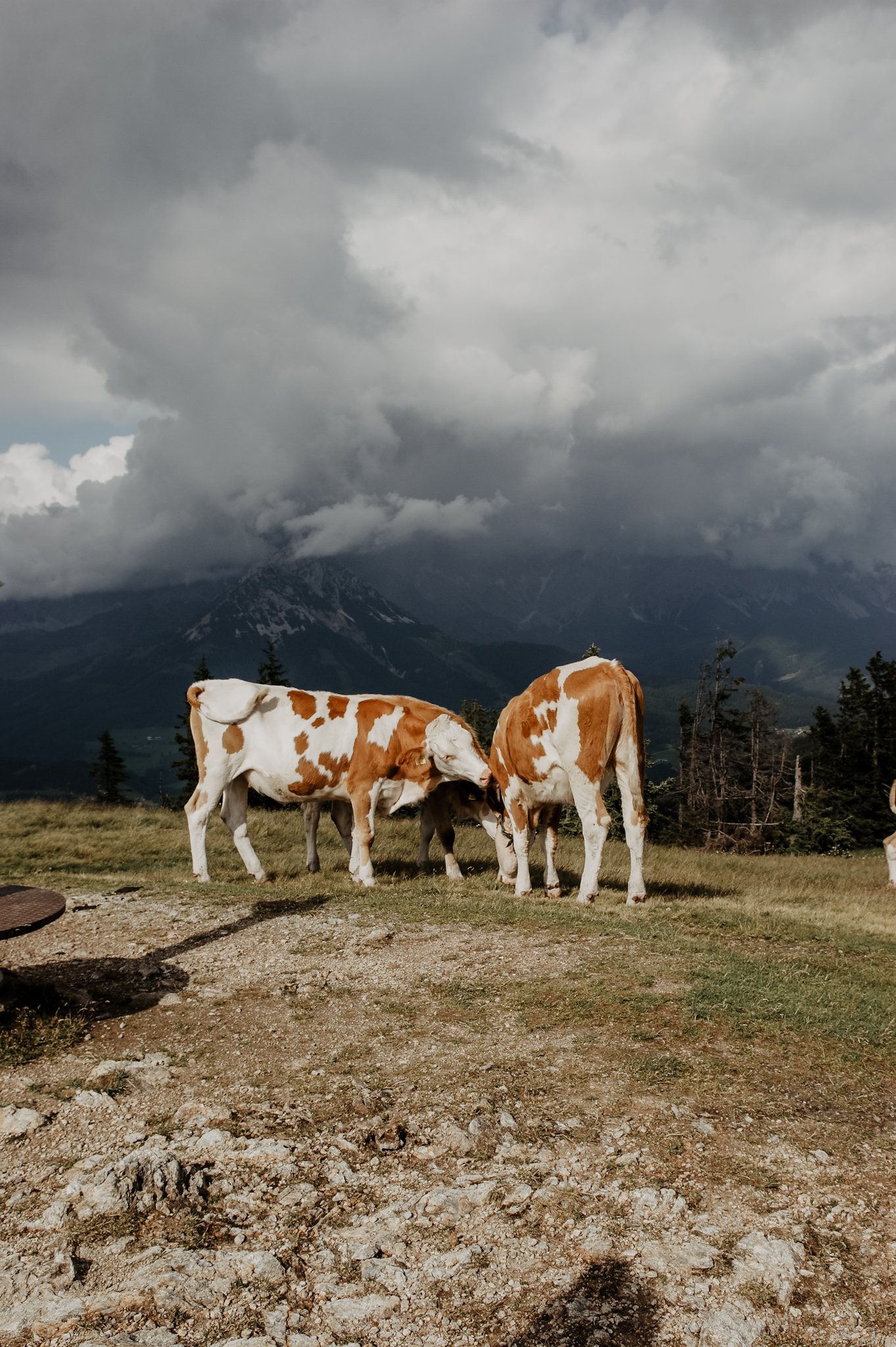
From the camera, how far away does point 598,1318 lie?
3594 millimetres

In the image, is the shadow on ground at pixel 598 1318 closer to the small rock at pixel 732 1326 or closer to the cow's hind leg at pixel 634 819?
the small rock at pixel 732 1326

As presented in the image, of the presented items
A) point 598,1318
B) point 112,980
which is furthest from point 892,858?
point 598,1318

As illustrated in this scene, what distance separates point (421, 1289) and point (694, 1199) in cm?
167

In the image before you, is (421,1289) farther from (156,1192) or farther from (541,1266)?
(156,1192)

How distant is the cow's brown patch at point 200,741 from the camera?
46.8ft

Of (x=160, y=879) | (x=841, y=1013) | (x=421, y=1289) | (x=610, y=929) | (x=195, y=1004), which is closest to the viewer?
Result: (x=421, y=1289)

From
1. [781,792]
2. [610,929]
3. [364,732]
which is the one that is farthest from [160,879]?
[781,792]

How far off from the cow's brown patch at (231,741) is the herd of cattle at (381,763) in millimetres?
14

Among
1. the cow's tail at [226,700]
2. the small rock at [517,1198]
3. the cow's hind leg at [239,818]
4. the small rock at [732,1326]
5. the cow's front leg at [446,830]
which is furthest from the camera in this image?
the cow's front leg at [446,830]

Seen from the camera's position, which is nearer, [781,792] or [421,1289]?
[421,1289]

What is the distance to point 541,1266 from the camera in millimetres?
3977

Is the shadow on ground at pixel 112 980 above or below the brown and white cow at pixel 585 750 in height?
below

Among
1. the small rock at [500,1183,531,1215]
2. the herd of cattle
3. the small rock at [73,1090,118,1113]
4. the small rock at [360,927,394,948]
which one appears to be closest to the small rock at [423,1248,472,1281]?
the small rock at [500,1183,531,1215]

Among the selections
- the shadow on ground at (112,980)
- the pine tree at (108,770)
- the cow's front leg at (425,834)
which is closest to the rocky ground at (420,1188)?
the shadow on ground at (112,980)
